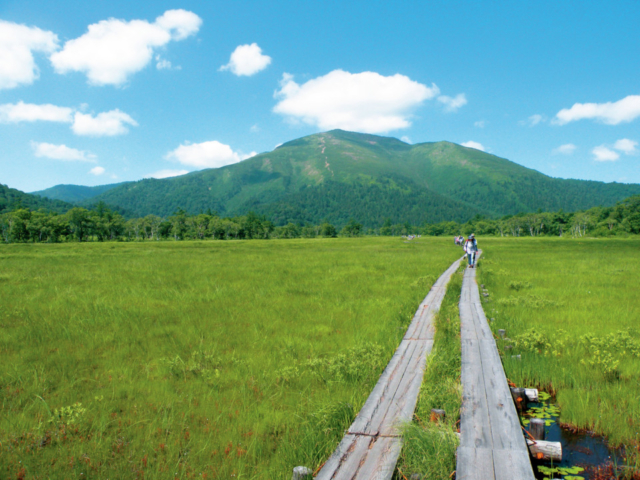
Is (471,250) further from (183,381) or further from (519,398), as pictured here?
(183,381)

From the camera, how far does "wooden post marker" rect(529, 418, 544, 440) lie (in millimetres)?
4279

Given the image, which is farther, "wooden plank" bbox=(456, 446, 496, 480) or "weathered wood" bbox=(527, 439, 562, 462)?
"weathered wood" bbox=(527, 439, 562, 462)

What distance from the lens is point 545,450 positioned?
4141mm

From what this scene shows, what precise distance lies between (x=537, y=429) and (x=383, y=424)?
197 cm

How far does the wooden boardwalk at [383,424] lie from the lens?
11.7ft

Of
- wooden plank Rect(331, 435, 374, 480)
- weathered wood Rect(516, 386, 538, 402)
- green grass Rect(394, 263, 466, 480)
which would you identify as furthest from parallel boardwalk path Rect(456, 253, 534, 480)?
wooden plank Rect(331, 435, 374, 480)

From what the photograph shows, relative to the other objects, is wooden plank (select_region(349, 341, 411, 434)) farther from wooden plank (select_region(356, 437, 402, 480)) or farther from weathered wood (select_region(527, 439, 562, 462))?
weathered wood (select_region(527, 439, 562, 462))

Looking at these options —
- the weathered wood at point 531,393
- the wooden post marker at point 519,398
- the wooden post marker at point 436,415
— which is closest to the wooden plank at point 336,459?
the wooden post marker at point 436,415

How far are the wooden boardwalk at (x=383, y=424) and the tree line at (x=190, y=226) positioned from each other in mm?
133403

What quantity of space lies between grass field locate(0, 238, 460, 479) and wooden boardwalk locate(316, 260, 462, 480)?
15.4 inches

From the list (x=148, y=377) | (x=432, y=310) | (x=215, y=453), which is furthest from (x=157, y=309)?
(x=432, y=310)

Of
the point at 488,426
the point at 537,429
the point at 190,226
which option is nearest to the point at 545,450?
the point at 537,429

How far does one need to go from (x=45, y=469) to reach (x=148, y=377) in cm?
243

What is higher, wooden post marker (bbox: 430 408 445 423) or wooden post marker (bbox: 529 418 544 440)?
wooden post marker (bbox: 430 408 445 423)
